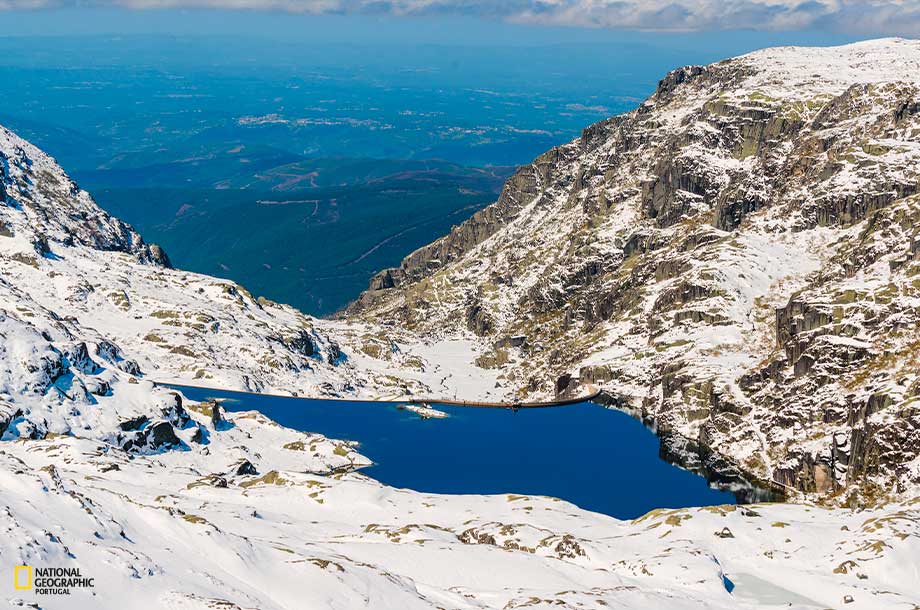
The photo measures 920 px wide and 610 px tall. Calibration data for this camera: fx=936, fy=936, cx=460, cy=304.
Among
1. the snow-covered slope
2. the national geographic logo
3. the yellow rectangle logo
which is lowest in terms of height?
the snow-covered slope

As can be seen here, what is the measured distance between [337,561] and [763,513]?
285 feet

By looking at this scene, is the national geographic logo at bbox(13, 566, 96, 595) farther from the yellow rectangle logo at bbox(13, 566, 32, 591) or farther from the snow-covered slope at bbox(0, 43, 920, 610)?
the snow-covered slope at bbox(0, 43, 920, 610)

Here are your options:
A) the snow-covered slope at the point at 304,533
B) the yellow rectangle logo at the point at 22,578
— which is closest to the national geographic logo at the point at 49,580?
the yellow rectangle logo at the point at 22,578

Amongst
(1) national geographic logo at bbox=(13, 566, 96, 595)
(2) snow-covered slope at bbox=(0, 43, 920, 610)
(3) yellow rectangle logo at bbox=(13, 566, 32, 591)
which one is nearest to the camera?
(3) yellow rectangle logo at bbox=(13, 566, 32, 591)

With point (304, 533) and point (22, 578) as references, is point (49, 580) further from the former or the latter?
point (304, 533)

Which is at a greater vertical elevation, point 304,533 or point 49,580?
point 49,580

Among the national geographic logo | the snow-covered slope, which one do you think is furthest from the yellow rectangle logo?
the snow-covered slope

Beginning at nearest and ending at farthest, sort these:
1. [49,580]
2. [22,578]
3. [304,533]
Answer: [22,578], [49,580], [304,533]

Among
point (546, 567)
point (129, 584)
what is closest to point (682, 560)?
point (546, 567)

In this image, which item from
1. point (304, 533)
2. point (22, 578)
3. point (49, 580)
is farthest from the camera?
point (304, 533)

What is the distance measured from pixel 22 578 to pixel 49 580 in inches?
75.3

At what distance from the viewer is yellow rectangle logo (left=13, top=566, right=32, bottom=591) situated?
6931 centimetres

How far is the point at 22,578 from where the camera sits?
231 feet

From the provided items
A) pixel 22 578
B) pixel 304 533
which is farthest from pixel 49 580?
pixel 304 533
